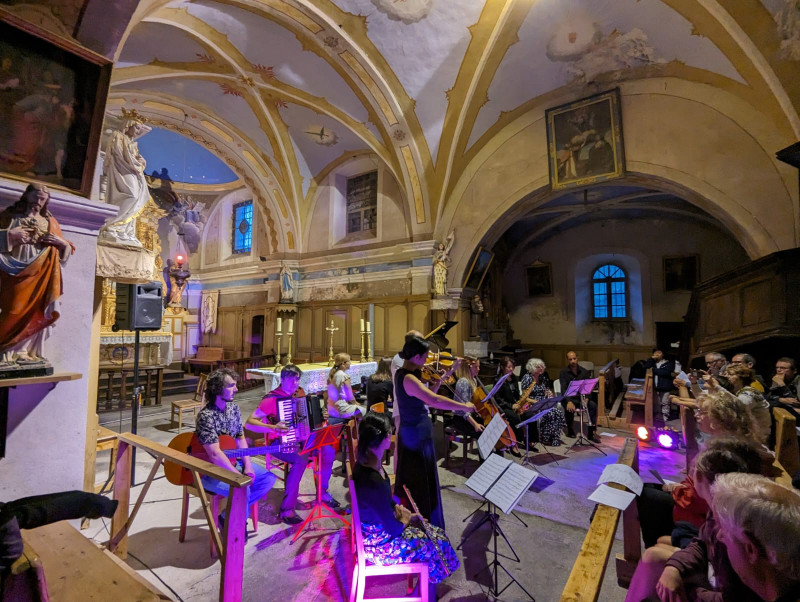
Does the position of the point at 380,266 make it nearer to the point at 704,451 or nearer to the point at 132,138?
the point at 132,138

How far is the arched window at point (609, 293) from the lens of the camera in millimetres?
12758

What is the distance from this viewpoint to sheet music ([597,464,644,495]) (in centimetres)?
204

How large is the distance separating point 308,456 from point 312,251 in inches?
391

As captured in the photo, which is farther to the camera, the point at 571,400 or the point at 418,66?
the point at 418,66

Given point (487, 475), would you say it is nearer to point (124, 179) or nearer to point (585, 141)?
point (124, 179)

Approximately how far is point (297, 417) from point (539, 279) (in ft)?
40.8

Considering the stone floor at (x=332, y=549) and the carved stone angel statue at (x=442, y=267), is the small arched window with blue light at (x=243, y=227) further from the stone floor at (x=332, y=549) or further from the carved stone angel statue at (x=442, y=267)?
the stone floor at (x=332, y=549)

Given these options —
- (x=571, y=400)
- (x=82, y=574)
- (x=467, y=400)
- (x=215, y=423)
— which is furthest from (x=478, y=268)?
(x=82, y=574)

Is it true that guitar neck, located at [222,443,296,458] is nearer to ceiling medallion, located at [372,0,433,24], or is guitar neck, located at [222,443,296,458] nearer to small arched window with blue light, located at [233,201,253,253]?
ceiling medallion, located at [372,0,433,24]

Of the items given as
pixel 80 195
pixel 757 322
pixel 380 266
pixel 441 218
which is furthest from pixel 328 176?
Answer: pixel 757 322

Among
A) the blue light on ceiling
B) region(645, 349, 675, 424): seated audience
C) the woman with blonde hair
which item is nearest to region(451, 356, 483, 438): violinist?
the woman with blonde hair

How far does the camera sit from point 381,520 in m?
2.12

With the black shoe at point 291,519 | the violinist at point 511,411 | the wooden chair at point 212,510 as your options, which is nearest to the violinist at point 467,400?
the violinist at point 511,411

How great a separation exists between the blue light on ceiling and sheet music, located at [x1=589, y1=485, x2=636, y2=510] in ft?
48.7
